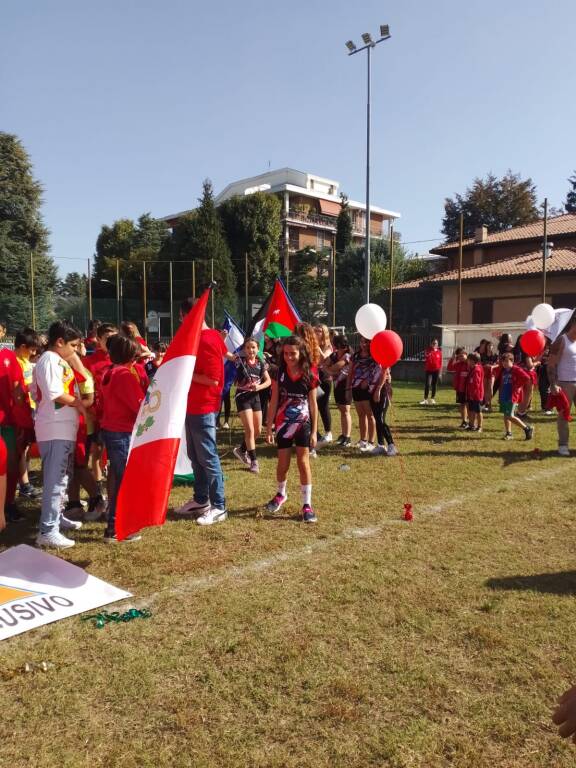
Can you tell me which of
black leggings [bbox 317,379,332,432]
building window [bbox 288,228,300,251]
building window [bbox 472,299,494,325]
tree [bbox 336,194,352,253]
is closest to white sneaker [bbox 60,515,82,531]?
black leggings [bbox 317,379,332,432]

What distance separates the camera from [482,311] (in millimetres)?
34719

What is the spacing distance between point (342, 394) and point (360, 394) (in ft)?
3.51

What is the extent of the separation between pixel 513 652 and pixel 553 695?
0.41 m

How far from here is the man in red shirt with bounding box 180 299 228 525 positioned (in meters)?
5.75

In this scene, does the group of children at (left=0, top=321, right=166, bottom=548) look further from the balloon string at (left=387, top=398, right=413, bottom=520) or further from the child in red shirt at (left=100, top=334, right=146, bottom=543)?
the balloon string at (left=387, top=398, right=413, bottom=520)

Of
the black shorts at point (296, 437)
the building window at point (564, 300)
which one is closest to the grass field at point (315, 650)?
the black shorts at point (296, 437)

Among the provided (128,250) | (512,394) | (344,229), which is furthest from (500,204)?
(512,394)

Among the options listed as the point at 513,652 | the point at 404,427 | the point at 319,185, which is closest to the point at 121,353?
the point at 513,652

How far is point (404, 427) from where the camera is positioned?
40.6 ft

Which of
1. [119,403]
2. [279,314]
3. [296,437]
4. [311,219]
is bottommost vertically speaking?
[296,437]

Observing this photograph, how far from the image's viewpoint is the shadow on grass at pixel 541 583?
4352 millimetres

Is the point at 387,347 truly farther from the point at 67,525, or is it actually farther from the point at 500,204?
the point at 500,204

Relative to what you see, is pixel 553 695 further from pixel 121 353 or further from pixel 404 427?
pixel 404 427

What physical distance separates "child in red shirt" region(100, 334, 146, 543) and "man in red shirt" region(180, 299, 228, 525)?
0.63 metres
